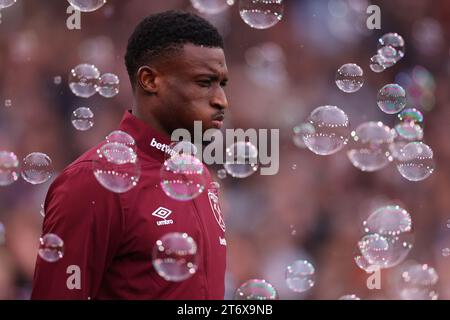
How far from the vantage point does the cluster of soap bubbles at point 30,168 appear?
3.07m

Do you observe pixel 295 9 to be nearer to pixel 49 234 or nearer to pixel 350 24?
pixel 350 24

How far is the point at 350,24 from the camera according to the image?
5555mm

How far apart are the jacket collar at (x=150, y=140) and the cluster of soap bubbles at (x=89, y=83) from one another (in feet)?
3.55

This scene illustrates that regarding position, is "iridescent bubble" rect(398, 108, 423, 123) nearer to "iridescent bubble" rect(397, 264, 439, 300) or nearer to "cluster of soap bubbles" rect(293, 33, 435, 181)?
"cluster of soap bubbles" rect(293, 33, 435, 181)

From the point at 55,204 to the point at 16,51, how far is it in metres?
3.15

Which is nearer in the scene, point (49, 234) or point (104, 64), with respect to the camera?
point (49, 234)

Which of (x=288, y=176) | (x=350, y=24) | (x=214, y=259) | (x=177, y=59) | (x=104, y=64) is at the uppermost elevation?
(x=350, y=24)

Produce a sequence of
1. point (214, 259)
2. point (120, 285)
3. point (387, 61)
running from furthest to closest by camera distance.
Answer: point (387, 61), point (214, 259), point (120, 285)

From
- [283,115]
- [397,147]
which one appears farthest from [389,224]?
[283,115]

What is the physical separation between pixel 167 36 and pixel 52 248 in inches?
30.1

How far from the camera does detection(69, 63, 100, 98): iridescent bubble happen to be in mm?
3342

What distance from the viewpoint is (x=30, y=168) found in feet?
10.1

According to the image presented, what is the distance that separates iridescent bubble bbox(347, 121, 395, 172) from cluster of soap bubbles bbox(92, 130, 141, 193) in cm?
129
